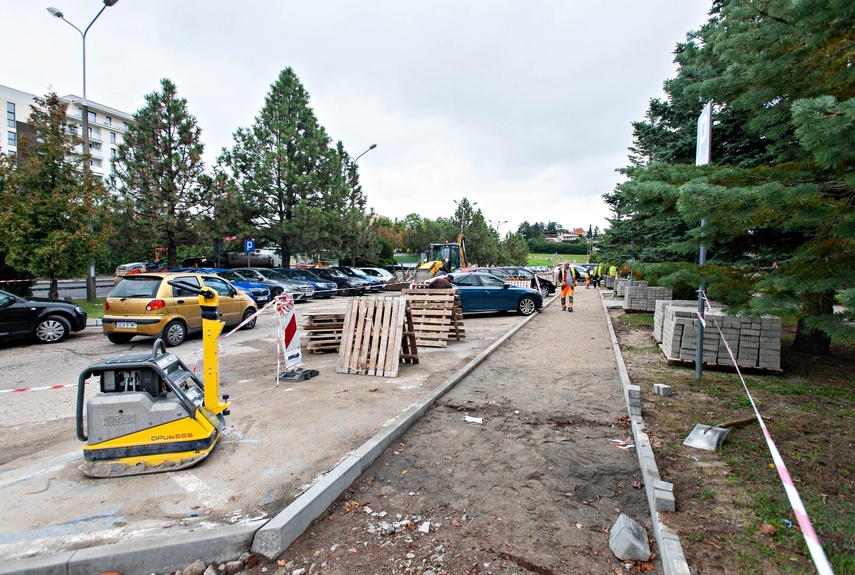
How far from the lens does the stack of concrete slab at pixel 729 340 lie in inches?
290

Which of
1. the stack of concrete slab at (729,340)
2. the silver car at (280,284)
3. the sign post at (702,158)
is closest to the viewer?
the sign post at (702,158)

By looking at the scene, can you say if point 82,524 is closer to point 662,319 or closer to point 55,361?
point 55,361

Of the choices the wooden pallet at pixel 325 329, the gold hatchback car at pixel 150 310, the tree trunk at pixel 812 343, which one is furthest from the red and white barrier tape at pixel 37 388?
the tree trunk at pixel 812 343

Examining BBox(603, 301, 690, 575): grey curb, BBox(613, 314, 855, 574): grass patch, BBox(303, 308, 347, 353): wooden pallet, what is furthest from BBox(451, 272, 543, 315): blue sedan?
BBox(603, 301, 690, 575): grey curb

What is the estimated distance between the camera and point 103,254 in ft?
49.9

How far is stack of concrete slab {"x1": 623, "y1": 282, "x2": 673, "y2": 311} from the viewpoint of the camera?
54.4 feet

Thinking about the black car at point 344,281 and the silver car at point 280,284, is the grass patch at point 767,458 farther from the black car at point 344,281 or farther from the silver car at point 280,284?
the black car at point 344,281

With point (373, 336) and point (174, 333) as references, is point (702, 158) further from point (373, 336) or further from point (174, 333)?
point (174, 333)

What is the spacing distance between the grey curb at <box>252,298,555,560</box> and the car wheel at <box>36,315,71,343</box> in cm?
1020

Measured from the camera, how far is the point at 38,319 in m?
10.7

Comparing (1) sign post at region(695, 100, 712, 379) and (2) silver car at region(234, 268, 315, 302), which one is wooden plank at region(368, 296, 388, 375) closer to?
(1) sign post at region(695, 100, 712, 379)

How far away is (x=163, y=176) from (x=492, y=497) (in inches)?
1004

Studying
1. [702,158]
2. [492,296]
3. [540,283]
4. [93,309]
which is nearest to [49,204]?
[93,309]

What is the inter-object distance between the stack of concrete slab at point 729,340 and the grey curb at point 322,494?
200 inches
